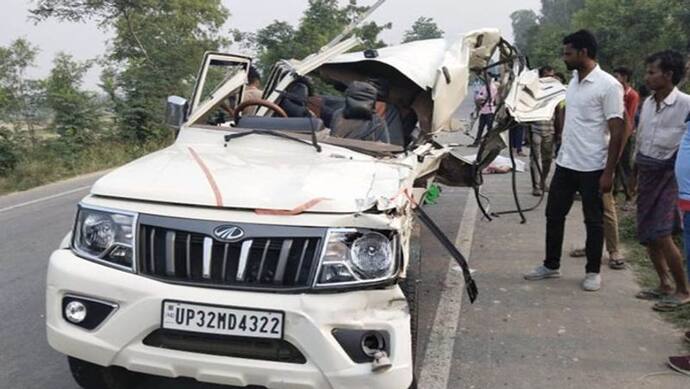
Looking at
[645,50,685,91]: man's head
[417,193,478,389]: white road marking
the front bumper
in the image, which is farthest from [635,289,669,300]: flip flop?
the front bumper

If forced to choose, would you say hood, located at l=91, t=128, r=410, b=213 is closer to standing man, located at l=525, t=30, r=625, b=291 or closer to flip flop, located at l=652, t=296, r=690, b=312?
standing man, located at l=525, t=30, r=625, b=291

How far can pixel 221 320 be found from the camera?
2492 mm

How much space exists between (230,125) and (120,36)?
20070 millimetres

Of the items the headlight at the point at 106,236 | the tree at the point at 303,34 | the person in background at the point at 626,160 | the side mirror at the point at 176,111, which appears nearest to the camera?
the headlight at the point at 106,236

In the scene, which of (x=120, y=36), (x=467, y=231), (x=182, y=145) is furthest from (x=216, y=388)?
(x=120, y=36)

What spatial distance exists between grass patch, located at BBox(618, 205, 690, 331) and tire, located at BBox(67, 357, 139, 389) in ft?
11.4

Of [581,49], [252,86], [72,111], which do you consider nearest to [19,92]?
[72,111]

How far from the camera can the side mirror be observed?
422 centimetres

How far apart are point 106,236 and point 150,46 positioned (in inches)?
802

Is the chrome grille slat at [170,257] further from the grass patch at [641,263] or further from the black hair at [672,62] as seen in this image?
the black hair at [672,62]

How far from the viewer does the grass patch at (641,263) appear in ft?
14.1

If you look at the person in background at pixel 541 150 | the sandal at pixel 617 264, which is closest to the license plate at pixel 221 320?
the sandal at pixel 617 264

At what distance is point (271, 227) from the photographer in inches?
102

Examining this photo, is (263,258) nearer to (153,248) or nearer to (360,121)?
(153,248)
